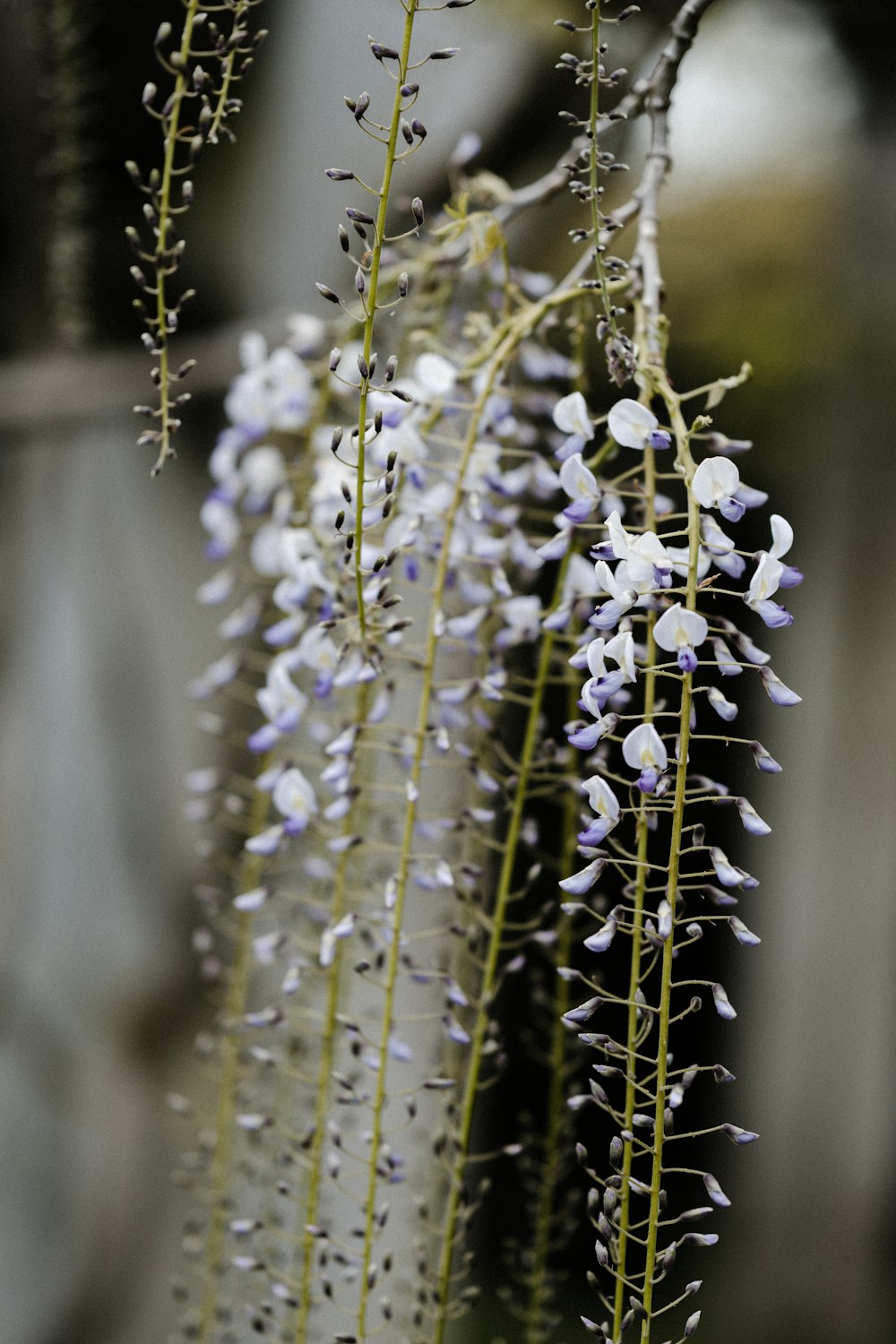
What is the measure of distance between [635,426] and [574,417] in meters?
0.03

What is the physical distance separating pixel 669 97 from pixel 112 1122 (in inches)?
40.9

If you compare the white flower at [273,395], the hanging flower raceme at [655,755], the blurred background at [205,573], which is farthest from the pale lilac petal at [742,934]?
the blurred background at [205,573]

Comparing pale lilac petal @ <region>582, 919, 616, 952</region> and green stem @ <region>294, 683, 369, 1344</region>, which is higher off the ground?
pale lilac petal @ <region>582, 919, 616, 952</region>

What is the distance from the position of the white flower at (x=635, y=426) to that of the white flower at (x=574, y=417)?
20 millimetres

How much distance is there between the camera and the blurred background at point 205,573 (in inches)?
40.1

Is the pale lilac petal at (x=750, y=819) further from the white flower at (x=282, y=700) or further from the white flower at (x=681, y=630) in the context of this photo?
the white flower at (x=282, y=700)

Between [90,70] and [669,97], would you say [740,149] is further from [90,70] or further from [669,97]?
[669,97]

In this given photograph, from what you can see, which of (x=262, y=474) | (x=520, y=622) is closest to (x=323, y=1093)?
(x=520, y=622)

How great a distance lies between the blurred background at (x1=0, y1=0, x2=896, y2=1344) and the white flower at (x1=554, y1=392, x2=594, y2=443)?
48cm

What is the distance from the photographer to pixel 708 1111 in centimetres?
156

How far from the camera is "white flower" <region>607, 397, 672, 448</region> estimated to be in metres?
0.37

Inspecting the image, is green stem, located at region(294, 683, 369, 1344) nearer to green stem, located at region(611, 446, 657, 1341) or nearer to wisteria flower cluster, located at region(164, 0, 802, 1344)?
wisteria flower cluster, located at region(164, 0, 802, 1344)

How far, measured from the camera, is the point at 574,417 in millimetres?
406

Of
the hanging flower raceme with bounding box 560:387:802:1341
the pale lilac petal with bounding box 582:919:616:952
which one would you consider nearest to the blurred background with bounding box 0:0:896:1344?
the hanging flower raceme with bounding box 560:387:802:1341
